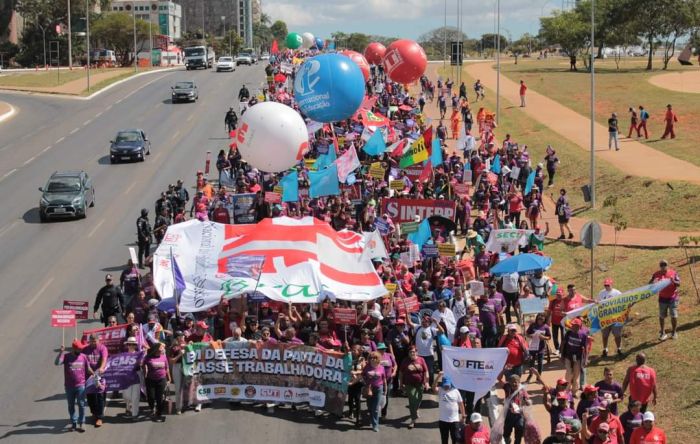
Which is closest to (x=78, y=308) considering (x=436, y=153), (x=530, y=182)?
(x=436, y=153)

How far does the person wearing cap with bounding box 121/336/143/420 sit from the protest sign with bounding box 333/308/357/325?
11.3 ft

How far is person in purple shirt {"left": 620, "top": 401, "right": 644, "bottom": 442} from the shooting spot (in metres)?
12.9

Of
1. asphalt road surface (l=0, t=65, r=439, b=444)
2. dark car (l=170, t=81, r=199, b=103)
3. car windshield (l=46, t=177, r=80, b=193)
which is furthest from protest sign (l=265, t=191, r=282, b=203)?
dark car (l=170, t=81, r=199, b=103)

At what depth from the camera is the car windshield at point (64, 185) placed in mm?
31766

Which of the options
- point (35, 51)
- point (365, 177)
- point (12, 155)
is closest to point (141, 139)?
point (12, 155)

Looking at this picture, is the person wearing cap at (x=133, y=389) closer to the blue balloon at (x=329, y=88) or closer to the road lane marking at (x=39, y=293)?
the road lane marking at (x=39, y=293)

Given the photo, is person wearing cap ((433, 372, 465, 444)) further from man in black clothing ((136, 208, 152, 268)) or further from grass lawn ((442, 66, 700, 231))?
grass lawn ((442, 66, 700, 231))

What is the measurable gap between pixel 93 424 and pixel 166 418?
1129mm

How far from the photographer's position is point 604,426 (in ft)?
39.2

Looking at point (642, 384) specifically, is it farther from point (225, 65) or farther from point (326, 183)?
point (225, 65)

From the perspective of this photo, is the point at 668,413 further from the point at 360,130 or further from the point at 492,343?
the point at 360,130

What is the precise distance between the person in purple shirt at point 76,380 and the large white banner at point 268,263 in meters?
2.29

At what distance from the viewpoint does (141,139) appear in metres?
43.0

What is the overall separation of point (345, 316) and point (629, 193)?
2045 cm
